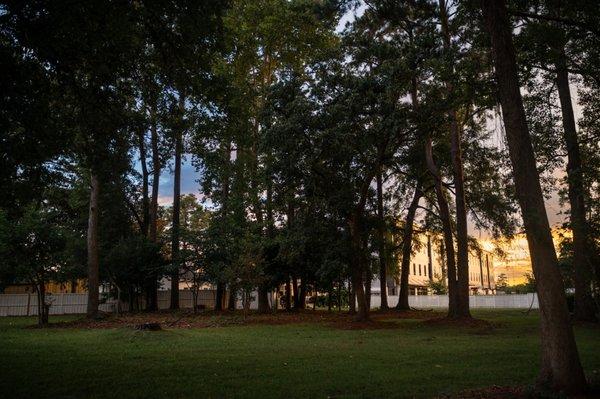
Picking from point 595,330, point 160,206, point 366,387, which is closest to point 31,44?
point 366,387

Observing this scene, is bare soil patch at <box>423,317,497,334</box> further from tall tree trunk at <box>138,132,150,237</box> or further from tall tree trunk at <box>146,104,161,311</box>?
tall tree trunk at <box>138,132,150,237</box>

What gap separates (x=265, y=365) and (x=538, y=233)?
5565 millimetres

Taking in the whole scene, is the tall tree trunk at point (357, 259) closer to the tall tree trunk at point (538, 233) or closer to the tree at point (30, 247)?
the tree at point (30, 247)

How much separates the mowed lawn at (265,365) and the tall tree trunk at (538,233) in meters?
1.14

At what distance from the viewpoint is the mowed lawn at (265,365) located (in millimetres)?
7465

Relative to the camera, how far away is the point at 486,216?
3167cm

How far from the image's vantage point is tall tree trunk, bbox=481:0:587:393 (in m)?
6.68

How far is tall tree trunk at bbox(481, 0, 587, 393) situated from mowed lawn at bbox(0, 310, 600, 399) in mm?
1141

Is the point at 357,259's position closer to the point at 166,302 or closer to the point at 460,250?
the point at 460,250

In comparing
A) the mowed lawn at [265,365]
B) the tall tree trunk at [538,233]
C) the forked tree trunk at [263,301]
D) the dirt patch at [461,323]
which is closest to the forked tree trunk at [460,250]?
the dirt patch at [461,323]

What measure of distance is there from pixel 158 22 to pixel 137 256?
25.4m

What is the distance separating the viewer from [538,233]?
6941 mm

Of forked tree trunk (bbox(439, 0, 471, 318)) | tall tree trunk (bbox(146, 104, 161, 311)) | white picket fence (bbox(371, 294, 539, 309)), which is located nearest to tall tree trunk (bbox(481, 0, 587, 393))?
forked tree trunk (bbox(439, 0, 471, 318))

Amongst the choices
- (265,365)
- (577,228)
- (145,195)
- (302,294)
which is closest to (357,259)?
(577,228)
